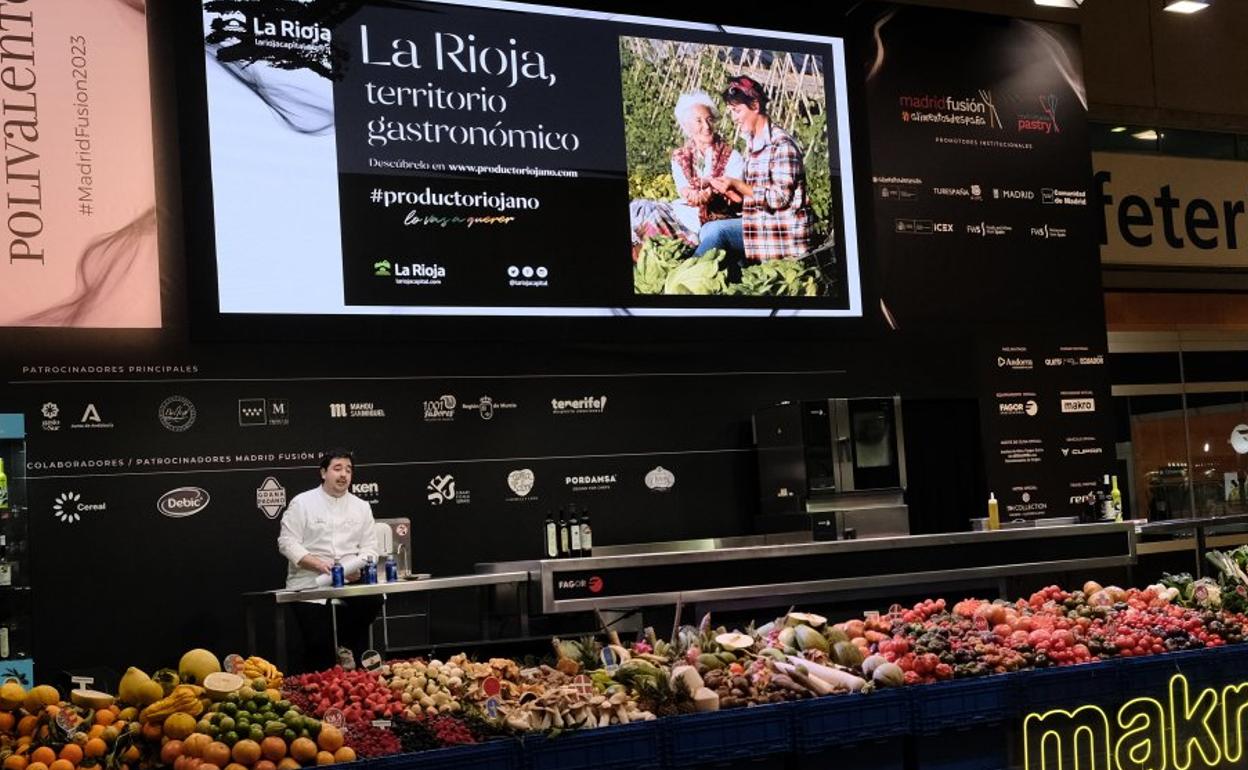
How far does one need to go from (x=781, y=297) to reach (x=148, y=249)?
3.83m

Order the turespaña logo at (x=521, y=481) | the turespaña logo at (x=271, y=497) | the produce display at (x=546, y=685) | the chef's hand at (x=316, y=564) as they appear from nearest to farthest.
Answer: the produce display at (x=546, y=685) < the chef's hand at (x=316, y=564) < the turespaña logo at (x=271, y=497) < the turespaña logo at (x=521, y=481)

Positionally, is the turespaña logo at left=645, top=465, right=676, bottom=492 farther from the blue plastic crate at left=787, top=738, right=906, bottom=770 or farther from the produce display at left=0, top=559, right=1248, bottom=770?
the blue plastic crate at left=787, top=738, right=906, bottom=770

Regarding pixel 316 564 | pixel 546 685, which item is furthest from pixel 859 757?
pixel 316 564

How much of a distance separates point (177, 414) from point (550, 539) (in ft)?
7.30

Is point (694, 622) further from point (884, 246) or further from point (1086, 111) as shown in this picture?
point (1086, 111)

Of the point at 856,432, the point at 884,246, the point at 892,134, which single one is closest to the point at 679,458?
the point at 856,432

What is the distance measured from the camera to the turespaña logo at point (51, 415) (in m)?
7.65

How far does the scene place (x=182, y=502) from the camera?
798cm

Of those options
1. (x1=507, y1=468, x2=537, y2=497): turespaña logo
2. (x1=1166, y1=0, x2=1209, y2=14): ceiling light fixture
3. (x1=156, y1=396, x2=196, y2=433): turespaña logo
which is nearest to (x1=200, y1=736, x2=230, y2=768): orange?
(x1=156, y1=396, x2=196, y2=433): turespaña logo

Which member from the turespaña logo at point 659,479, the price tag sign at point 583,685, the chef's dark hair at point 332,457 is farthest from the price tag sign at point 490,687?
the turespaña logo at point 659,479

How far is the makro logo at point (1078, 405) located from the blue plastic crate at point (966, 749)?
21.0 feet

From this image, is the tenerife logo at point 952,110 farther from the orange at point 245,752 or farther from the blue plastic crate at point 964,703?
the orange at point 245,752

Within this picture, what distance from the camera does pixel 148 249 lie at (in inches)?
314

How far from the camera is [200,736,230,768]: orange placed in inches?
148
